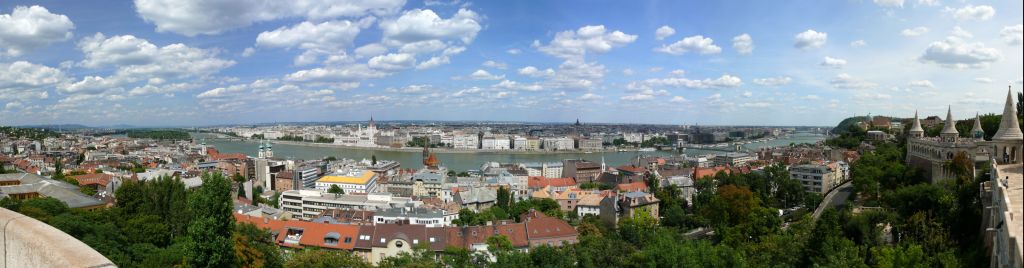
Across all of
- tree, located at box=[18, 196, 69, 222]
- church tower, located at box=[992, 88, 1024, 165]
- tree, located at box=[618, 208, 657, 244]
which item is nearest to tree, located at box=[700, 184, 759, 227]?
tree, located at box=[618, 208, 657, 244]

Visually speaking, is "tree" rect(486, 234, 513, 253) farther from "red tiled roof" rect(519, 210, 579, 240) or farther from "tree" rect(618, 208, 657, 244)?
"tree" rect(618, 208, 657, 244)

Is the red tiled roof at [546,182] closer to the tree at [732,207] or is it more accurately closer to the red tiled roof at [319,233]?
the tree at [732,207]

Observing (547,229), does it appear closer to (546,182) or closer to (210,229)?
(210,229)

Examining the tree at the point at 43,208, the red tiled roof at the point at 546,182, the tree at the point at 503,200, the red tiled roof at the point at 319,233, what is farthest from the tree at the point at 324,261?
the red tiled roof at the point at 546,182

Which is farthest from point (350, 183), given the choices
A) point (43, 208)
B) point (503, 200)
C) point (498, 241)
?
point (43, 208)

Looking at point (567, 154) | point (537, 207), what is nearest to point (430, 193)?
point (537, 207)

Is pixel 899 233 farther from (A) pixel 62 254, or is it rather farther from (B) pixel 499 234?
(A) pixel 62 254
